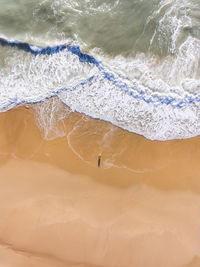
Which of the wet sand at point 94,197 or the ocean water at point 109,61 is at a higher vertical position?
the ocean water at point 109,61

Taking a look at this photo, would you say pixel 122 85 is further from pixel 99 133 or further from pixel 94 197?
pixel 94 197

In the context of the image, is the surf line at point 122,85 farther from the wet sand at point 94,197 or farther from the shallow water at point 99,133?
the wet sand at point 94,197

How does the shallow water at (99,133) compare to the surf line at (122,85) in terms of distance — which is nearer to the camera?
the shallow water at (99,133)

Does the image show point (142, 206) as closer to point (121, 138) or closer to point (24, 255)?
point (121, 138)

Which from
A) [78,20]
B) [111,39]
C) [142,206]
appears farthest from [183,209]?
[78,20]

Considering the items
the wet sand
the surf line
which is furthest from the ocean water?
the wet sand

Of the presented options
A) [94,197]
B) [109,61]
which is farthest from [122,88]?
[94,197]

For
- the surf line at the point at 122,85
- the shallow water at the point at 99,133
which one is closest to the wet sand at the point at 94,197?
the shallow water at the point at 99,133
